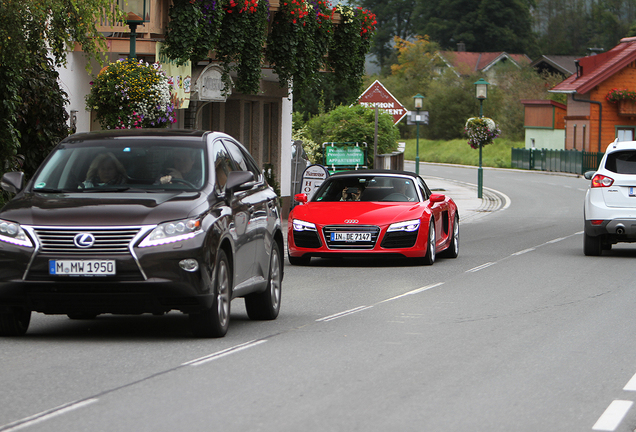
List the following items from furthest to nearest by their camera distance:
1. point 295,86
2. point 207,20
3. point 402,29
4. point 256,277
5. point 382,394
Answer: point 402,29 < point 295,86 < point 207,20 < point 256,277 < point 382,394

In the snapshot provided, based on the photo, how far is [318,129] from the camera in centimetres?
3884

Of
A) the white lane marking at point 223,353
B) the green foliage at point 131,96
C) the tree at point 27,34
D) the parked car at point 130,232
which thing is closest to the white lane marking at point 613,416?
the white lane marking at point 223,353

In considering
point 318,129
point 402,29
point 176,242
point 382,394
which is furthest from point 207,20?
point 402,29

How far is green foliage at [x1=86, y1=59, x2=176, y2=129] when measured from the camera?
17.1 m

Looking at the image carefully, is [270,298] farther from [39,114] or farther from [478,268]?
[39,114]

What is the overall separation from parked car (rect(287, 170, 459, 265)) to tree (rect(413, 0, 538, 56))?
112 meters

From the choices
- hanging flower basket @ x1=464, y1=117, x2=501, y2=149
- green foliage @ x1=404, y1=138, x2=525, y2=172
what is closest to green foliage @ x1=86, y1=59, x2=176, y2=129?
hanging flower basket @ x1=464, y1=117, x2=501, y2=149

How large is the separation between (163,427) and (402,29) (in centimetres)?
13973

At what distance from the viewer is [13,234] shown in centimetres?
862

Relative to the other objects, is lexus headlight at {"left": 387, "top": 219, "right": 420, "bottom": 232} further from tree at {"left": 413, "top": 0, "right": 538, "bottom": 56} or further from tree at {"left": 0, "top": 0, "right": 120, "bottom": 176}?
tree at {"left": 413, "top": 0, "right": 538, "bottom": 56}

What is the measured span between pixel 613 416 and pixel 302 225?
31.8 ft

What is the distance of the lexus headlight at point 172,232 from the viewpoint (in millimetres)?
8508

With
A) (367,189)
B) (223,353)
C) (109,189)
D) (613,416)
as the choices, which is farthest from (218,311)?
(367,189)

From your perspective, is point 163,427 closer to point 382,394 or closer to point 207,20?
point 382,394
